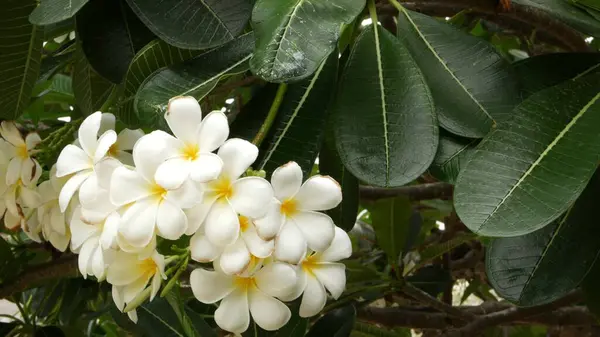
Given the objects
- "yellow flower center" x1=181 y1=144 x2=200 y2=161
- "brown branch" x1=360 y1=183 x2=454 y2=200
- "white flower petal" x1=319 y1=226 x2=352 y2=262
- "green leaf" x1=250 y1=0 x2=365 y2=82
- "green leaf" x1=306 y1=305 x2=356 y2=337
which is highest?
"green leaf" x1=250 y1=0 x2=365 y2=82

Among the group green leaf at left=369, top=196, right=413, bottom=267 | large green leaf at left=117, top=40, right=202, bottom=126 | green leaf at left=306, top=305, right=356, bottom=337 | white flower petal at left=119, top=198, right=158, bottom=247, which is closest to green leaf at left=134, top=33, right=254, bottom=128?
large green leaf at left=117, top=40, right=202, bottom=126

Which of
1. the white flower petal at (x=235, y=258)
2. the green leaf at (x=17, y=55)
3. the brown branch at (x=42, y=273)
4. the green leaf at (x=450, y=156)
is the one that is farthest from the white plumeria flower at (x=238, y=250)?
the brown branch at (x=42, y=273)

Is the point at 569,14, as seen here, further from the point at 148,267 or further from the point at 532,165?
the point at 148,267

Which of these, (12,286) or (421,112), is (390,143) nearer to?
(421,112)

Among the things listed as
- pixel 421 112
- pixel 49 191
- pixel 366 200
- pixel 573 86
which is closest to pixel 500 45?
pixel 366 200

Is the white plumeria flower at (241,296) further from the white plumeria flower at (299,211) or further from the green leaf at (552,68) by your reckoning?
the green leaf at (552,68)

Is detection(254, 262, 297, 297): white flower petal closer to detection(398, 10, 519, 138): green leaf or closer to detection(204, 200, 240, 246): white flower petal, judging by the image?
detection(204, 200, 240, 246): white flower petal
